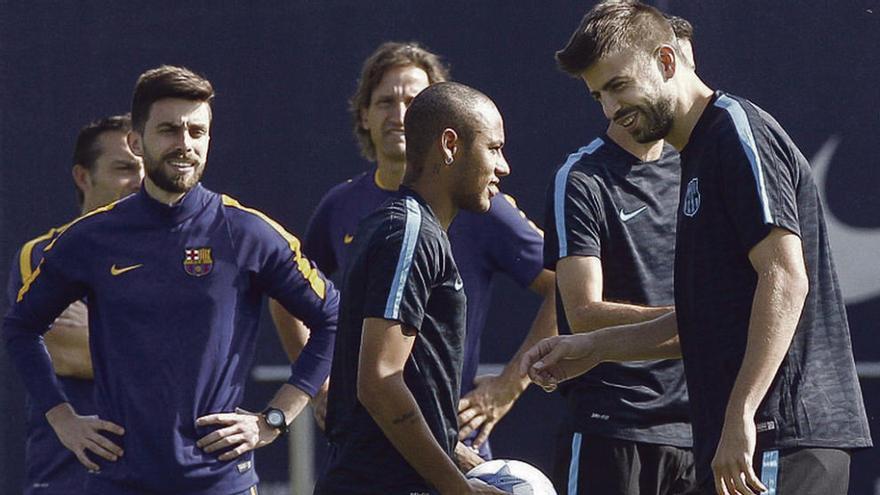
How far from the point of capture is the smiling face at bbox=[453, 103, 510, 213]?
12.5 ft

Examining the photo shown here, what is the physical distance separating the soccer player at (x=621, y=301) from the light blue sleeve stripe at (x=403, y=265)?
36.3 inches

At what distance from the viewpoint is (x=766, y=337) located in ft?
10.7

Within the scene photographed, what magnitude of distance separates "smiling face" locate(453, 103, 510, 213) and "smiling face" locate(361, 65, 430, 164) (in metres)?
1.37

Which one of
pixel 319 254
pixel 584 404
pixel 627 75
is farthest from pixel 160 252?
pixel 627 75

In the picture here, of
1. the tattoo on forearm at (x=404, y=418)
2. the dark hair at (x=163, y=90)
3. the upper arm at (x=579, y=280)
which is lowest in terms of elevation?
the tattoo on forearm at (x=404, y=418)

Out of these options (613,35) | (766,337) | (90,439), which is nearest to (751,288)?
(766,337)

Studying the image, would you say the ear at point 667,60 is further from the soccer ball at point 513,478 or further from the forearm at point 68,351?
the forearm at point 68,351

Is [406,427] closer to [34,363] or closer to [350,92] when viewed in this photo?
[34,363]

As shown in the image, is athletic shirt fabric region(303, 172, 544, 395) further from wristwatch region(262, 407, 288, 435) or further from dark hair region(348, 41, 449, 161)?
wristwatch region(262, 407, 288, 435)

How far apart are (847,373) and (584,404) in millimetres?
1213

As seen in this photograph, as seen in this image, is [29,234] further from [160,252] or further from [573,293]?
[573,293]

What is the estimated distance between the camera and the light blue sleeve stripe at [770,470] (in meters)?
3.38

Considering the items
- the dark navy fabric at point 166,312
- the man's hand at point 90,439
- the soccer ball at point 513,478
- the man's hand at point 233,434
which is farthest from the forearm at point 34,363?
the soccer ball at point 513,478

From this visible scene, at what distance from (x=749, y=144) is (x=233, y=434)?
193 centimetres
